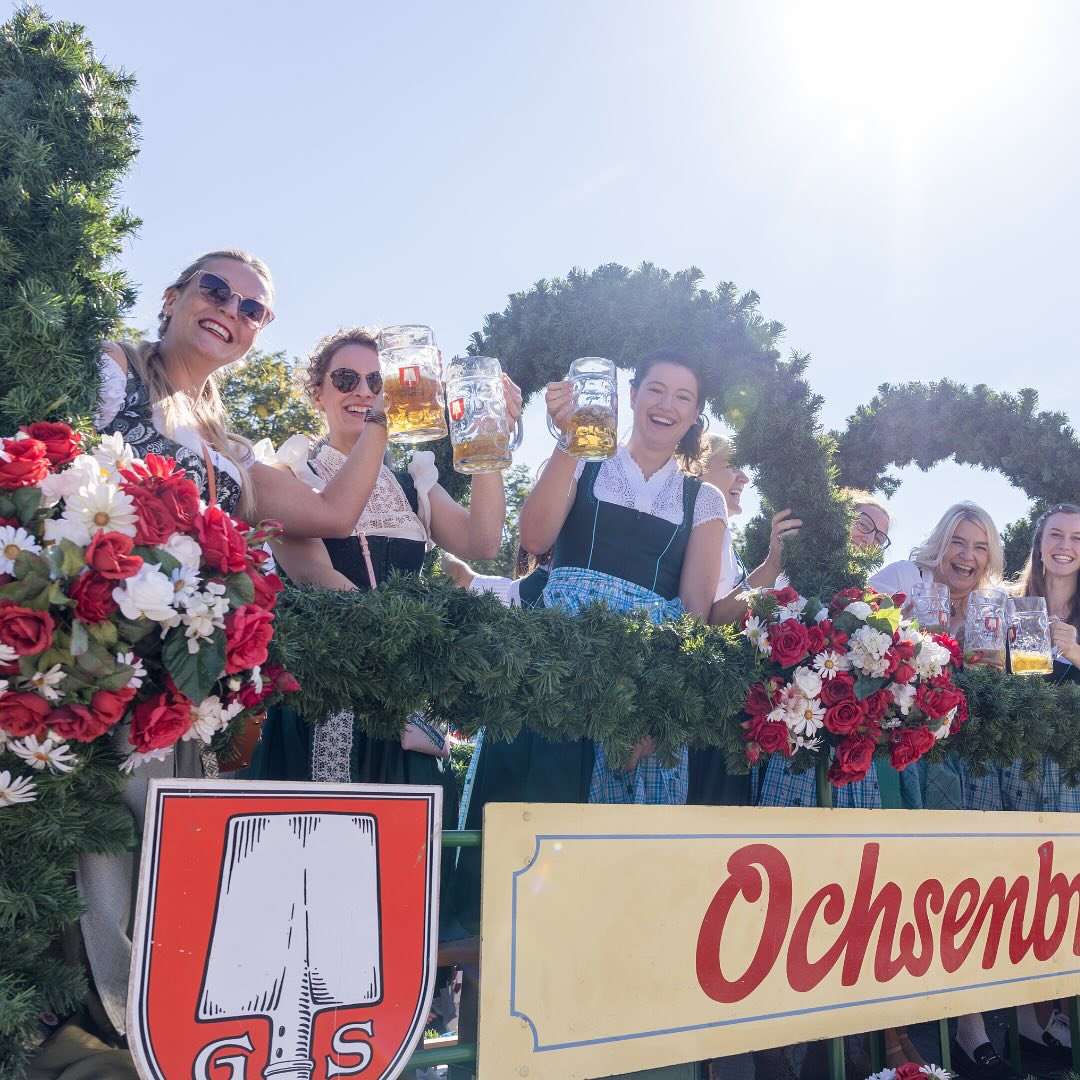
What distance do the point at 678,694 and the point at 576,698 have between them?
0.29 meters

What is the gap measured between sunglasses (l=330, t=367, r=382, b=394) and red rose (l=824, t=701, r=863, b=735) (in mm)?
1571

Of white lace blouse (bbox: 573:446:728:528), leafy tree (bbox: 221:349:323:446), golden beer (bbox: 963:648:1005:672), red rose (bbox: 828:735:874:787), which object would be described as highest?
leafy tree (bbox: 221:349:323:446)

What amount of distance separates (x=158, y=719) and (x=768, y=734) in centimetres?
145

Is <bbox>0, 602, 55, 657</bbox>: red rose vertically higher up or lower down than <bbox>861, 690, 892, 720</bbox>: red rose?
higher up

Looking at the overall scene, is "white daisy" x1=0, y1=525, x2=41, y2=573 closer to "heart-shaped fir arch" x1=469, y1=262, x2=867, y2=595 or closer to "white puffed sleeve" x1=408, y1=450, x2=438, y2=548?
"white puffed sleeve" x1=408, y1=450, x2=438, y2=548

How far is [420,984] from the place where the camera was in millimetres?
1804

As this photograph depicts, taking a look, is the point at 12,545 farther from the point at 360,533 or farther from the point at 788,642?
the point at 788,642

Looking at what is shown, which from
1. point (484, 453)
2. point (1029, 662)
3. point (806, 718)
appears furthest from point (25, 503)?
point (1029, 662)

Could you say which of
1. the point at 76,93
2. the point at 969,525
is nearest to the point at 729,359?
the point at 969,525

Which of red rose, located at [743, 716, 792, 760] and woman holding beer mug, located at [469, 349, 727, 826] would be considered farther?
woman holding beer mug, located at [469, 349, 727, 826]

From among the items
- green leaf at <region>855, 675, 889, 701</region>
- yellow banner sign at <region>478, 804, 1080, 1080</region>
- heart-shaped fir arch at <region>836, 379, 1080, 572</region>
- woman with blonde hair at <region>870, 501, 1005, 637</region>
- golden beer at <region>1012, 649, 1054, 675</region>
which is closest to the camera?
yellow banner sign at <region>478, 804, 1080, 1080</region>

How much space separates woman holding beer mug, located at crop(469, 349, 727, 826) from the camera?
2.73 meters

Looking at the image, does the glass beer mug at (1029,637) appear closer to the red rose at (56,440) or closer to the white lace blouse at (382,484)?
the white lace blouse at (382,484)

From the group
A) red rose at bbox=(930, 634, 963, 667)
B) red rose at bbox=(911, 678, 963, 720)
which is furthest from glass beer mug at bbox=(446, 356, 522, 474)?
red rose at bbox=(930, 634, 963, 667)
